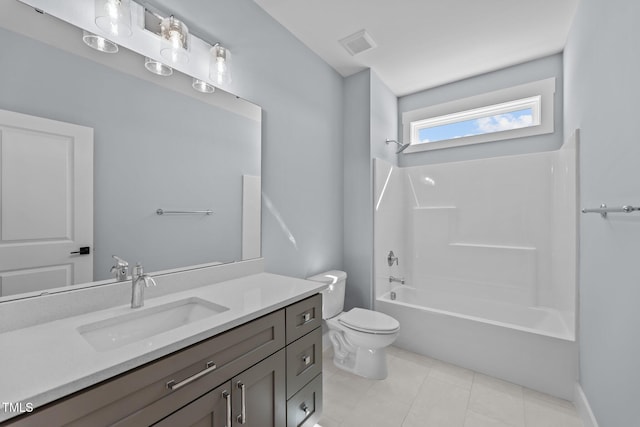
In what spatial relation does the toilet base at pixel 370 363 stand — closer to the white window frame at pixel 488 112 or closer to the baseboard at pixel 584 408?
the baseboard at pixel 584 408

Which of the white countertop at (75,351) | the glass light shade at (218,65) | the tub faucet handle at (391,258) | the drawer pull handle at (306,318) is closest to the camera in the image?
the white countertop at (75,351)

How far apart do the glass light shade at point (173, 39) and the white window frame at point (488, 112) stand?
102 inches

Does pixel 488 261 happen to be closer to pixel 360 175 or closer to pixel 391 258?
pixel 391 258

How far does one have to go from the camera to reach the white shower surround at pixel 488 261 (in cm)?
201

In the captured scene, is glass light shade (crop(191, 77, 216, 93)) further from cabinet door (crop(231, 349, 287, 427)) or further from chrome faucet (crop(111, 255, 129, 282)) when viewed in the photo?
cabinet door (crop(231, 349, 287, 427))

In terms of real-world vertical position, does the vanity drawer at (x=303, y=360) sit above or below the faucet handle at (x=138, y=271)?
below

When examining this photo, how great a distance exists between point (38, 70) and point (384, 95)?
280 cm

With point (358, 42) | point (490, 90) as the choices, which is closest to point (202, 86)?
point (358, 42)

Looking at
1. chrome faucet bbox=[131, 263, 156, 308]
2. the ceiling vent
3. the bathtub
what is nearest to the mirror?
chrome faucet bbox=[131, 263, 156, 308]

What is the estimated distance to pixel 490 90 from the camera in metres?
2.84

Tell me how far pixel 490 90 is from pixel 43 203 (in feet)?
11.6

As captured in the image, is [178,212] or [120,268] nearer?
[120,268]

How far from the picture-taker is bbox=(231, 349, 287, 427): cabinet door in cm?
105

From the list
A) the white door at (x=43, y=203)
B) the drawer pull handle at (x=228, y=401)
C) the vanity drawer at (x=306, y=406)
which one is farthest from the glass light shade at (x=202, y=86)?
the vanity drawer at (x=306, y=406)
